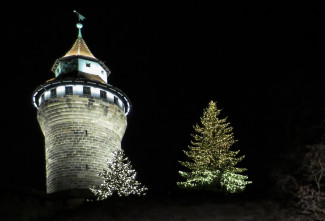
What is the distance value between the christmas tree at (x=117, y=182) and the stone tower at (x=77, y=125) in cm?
136

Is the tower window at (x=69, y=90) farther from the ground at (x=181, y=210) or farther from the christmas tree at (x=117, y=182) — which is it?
the ground at (x=181, y=210)

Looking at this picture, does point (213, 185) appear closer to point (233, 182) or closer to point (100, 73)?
point (233, 182)

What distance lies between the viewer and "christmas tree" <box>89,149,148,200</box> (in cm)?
2777

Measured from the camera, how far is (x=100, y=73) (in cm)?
3612

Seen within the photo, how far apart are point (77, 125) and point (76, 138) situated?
0.84 m

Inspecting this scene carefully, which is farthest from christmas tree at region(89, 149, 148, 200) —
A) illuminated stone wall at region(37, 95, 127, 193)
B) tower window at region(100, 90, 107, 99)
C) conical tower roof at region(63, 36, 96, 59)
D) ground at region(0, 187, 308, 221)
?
conical tower roof at region(63, 36, 96, 59)

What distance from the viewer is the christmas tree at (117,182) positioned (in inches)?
1093

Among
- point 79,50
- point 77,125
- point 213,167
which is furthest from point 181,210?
point 79,50

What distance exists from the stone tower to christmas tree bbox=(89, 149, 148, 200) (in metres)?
1.36

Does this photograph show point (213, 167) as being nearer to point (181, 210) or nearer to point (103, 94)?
point (103, 94)

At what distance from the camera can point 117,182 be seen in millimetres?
28219

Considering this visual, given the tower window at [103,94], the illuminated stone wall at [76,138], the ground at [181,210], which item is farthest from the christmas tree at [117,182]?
the ground at [181,210]

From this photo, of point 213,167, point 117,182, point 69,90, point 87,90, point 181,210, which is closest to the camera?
point 181,210

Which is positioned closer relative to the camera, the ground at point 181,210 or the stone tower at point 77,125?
the ground at point 181,210
